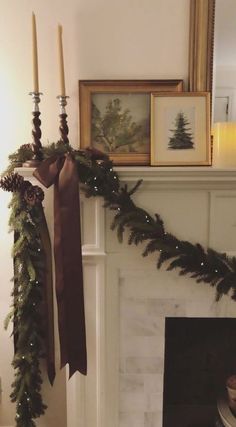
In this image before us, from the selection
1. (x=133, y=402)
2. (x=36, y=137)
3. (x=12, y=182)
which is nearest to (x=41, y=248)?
(x=12, y=182)

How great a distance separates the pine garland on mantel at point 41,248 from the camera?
4.53ft

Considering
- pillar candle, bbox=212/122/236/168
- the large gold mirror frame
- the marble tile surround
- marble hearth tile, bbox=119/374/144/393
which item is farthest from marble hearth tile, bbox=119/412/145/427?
the large gold mirror frame

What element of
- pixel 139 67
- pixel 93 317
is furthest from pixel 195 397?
pixel 139 67

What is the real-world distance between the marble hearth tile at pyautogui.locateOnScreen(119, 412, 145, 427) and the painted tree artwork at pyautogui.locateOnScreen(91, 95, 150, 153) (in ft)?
3.91

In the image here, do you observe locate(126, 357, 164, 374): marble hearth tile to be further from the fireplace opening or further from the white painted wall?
the white painted wall

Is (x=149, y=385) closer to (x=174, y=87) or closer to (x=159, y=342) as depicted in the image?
(x=159, y=342)

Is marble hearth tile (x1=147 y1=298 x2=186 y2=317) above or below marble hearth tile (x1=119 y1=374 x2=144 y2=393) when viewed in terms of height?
above

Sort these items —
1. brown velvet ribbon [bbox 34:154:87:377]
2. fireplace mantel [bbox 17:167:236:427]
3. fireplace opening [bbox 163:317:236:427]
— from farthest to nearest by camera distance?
fireplace opening [bbox 163:317:236:427], fireplace mantel [bbox 17:167:236:427], brown velvet ribbon [bbox 34:154:87:377]

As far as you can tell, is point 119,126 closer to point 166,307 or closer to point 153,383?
point 166,307

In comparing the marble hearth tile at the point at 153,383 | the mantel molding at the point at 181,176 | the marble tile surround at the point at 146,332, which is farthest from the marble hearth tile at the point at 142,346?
the mantel molding at the point at 181,176

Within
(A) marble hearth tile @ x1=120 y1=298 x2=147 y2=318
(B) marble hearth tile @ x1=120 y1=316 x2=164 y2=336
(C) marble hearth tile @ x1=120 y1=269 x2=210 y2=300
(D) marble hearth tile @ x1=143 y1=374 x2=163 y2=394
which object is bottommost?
(D) marble hearth tile @ x1=143 y1=374 x2=163 y2=394

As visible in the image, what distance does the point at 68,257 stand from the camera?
139 cm

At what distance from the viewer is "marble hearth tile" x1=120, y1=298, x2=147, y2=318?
5.04ft

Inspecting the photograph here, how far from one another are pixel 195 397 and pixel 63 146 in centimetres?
144
